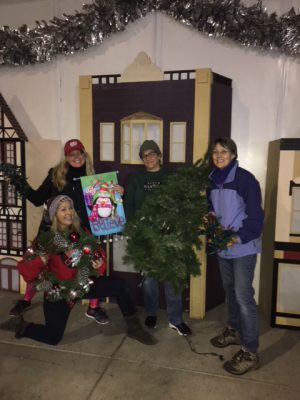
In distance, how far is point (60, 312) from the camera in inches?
123

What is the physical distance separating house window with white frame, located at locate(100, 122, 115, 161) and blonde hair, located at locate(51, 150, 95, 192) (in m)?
0.26

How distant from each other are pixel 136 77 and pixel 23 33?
1552mm

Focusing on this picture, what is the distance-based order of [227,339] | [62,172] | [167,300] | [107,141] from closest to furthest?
1. [227,339]
2. [167,300]
3. [62,172]
4. [107,141]

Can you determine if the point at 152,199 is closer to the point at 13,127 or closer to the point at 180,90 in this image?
the point at 180,90

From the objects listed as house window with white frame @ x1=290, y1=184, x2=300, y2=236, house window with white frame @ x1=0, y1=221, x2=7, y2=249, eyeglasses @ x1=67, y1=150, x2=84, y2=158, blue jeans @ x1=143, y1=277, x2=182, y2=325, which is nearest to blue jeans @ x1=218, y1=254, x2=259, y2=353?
blue jeans @ x1=143, y1=277, x2=182, y2=325

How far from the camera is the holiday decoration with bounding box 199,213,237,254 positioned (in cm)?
278

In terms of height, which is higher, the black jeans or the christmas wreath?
the christmas wreath

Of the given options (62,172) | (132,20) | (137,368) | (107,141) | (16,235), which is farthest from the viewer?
(16,235)

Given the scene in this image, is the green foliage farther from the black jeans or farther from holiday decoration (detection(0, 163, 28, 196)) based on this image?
holiday decoration (detection(0, 163, 28, 196))

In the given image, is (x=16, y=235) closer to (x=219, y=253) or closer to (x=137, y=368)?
(x=137, y=368)

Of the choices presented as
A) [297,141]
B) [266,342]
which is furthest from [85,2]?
[266,342]

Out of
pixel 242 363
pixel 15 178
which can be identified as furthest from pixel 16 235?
pixel 242 363

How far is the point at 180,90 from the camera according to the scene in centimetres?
360

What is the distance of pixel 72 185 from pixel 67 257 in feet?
2.65
